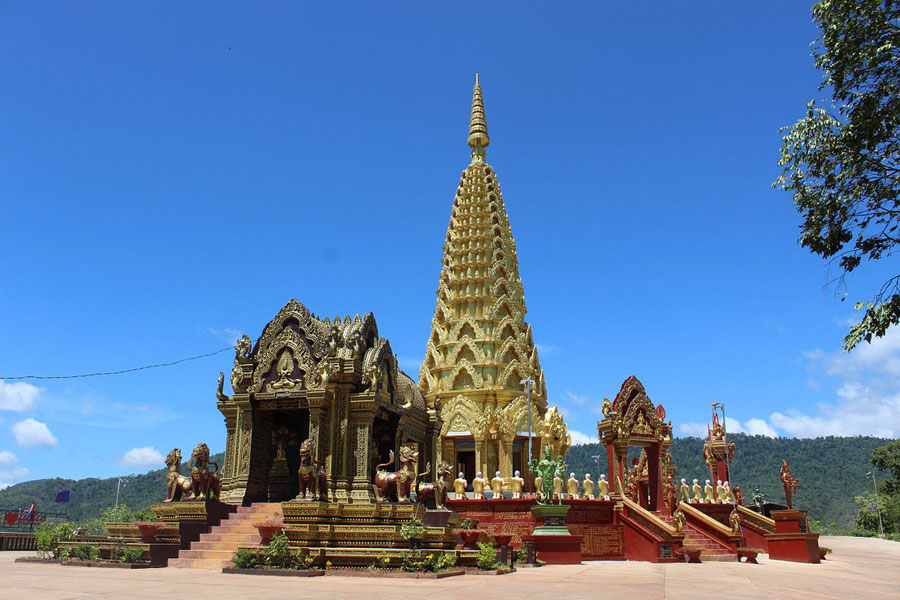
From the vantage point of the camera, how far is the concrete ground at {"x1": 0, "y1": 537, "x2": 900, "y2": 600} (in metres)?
10.8

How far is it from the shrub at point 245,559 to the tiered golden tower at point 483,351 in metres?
27.0

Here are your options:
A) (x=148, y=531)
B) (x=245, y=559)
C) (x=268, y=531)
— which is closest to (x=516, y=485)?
(x=268, y=531)

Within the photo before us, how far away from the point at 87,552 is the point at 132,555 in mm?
1660

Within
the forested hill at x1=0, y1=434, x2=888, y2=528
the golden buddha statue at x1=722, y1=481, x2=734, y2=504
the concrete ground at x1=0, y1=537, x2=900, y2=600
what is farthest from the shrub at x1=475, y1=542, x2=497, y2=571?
the forested hill at x1=0, y1=434, x2=888, y2=528

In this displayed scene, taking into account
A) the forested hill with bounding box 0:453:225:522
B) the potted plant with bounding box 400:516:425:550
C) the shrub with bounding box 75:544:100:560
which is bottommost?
the forested hill with bounding box 0:453:225:522

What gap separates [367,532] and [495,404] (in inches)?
1067

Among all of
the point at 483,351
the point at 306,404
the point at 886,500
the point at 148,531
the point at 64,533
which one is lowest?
the point at 886,500

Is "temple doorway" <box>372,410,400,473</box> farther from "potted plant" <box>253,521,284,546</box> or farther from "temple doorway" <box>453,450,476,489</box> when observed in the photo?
"temple doorway" <box>453,450,476,489</box>

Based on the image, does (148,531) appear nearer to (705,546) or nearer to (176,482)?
(176,482)

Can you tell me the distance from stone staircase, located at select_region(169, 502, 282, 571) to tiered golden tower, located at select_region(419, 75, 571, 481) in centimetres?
2312

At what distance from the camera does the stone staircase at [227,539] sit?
56.9 ft

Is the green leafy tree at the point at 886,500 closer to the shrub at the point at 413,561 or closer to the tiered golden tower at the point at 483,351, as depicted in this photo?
the tiered golden tower at the point at 483,351

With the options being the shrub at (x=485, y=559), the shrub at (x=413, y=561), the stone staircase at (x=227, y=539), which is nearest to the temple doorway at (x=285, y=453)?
the stone staircase at (x=227, y=539)

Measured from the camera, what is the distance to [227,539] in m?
18.3
